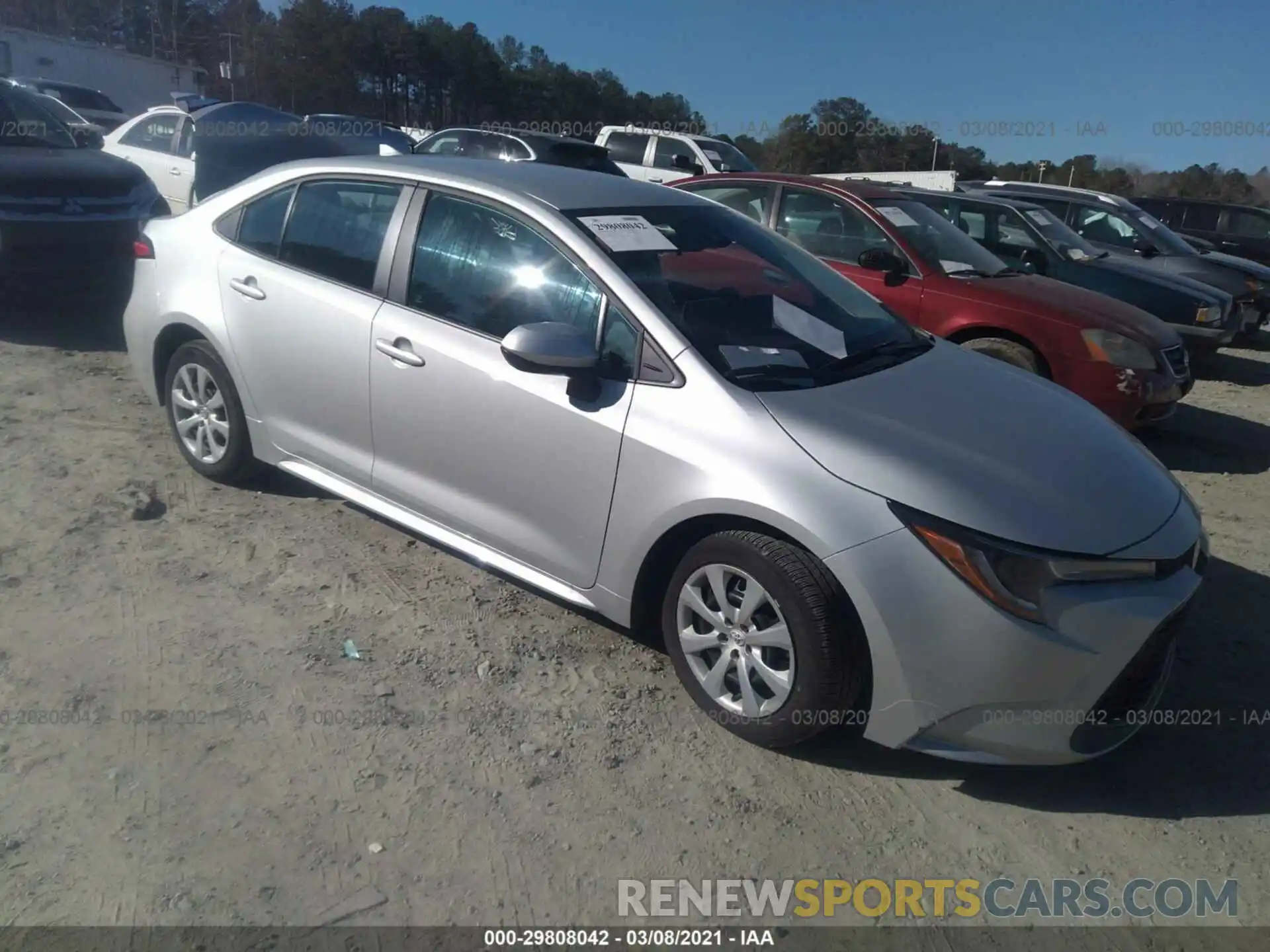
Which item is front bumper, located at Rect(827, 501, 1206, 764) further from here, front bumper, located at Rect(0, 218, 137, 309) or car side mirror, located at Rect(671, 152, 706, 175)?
car side mirror, located at Rect(671, 152, 706, 175)

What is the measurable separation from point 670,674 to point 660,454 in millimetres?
893

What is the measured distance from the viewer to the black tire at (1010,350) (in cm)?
629

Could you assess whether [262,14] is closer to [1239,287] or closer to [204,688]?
[1239,287]

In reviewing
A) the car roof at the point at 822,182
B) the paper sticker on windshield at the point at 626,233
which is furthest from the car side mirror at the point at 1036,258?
the paper sticker on windshield at the point at 626,233

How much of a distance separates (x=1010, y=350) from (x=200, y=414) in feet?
16.0

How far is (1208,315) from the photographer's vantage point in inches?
352

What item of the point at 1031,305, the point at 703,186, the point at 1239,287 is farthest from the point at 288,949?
the point at 1239,287

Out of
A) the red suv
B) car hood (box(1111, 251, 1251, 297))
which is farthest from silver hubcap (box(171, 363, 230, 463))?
car hood (box(1111, 251, 1251, 297))

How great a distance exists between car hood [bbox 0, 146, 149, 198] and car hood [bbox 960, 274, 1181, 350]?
667 cm

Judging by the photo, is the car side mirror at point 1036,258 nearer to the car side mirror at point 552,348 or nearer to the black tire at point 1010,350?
the black tire at point 1010,350

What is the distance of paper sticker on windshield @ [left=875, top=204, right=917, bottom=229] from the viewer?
6750 mm

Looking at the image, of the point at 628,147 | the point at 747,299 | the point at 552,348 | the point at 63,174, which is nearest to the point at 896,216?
the point at 747,299

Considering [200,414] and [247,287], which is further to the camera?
[200,414]

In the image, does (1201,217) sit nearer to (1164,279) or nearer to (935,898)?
(1164,279)
